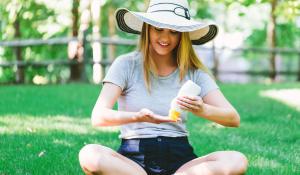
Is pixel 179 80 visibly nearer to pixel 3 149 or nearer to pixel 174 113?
pixel 174 113

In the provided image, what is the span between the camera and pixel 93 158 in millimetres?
2957

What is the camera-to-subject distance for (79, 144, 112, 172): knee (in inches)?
116

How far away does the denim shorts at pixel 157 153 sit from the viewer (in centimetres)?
316

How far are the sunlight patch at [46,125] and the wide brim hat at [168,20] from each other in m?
2.15

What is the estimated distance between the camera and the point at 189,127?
5953 millimetres

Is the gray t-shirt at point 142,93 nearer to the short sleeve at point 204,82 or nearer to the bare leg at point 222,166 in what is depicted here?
the short sleeve at point 204,82

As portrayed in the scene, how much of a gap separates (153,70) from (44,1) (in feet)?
39.4

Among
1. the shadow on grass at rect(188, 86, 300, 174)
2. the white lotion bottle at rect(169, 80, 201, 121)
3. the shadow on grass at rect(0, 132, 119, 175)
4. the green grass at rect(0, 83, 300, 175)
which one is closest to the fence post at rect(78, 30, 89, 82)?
the green grass at rect(0, 83, 300, 175)

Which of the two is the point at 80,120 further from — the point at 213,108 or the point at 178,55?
the point at 213,108

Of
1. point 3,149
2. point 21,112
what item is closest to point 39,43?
point 21,112

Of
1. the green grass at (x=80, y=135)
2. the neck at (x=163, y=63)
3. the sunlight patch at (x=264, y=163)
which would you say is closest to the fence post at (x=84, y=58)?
the green grass at (x=80, y=135)

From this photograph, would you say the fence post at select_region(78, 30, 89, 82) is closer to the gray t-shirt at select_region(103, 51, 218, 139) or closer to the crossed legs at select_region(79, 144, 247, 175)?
the gray t-shirt at select_region(103, 51, 218, 139)

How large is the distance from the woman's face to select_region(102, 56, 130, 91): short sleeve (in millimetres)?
199

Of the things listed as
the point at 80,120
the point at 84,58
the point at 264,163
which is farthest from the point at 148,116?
the point at 84,58
